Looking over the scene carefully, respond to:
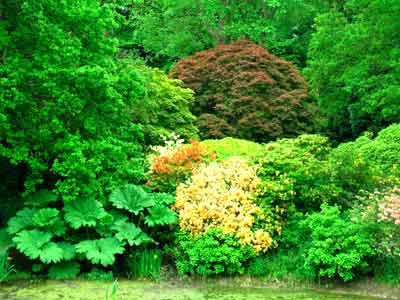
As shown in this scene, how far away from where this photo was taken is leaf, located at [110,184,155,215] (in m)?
11.5

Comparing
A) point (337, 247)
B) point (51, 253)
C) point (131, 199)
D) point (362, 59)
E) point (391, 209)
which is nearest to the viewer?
point (391, 209)

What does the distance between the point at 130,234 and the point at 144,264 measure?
527 mm

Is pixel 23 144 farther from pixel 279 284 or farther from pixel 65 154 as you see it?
pixel 279 284

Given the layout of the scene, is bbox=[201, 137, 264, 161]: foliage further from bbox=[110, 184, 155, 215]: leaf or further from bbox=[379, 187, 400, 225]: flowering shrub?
bbox=[379, 187, 400, 225]: flowering shrub

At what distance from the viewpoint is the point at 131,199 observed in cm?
1163

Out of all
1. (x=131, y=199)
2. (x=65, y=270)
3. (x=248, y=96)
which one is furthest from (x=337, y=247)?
(x=248, y=96)

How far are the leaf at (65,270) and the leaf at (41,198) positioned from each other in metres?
1.02

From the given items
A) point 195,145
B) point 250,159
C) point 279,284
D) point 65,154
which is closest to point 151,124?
point 195,145

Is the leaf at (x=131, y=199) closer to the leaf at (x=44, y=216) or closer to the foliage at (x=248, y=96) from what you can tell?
the leaf at (x=44, y=216)

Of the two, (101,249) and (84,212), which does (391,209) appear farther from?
(84,212)

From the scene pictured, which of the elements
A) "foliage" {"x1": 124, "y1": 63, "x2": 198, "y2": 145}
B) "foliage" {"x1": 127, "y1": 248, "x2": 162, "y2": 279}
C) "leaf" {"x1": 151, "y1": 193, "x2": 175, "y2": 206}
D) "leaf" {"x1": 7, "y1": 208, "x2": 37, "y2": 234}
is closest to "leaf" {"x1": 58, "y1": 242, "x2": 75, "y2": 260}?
"leaf" {"x1": 7, "y1": 208, "x2": 37, "y2": 234}

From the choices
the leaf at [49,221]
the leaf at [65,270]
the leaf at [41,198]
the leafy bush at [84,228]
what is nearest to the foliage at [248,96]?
the leafy bush at [84,228]

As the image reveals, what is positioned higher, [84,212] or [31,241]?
[84,212]

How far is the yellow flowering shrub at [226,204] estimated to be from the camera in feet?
36.6
